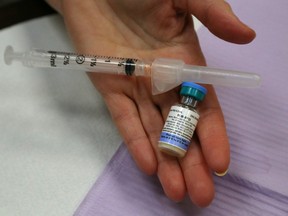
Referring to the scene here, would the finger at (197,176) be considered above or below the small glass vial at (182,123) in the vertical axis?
below

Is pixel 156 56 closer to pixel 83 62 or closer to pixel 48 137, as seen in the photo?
pixel 83 62

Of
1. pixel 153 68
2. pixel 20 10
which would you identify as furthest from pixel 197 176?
pixel 20 10

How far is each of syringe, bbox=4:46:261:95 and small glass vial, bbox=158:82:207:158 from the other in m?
0.03

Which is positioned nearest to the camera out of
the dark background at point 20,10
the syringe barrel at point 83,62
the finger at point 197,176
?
the finger at point 197,176

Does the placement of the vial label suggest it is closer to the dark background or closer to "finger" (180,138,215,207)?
"finger" (180,138,215,207)

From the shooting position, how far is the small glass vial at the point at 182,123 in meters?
0.65

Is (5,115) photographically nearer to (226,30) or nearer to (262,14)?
(226,30)

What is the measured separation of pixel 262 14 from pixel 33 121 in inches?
27.9

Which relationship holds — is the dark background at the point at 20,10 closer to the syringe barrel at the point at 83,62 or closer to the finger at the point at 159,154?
the syringe barrel at the point at 83,62

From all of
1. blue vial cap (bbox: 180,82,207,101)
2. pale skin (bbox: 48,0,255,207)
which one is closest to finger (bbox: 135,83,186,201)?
pale skin (bbox: 48,0,255,207)

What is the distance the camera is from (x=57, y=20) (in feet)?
3.52

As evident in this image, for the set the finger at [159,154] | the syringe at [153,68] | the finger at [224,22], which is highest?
the finger at [224,22]

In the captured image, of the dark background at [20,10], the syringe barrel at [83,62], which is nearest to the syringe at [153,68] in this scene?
the syringe barrel at [83,62]

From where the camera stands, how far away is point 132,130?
0.74m
